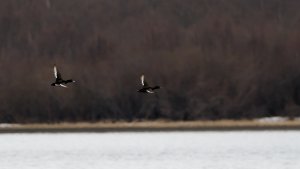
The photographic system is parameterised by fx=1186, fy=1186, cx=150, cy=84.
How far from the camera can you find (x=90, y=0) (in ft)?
342

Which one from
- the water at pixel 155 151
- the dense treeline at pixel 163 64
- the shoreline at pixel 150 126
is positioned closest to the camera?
the water at pixel 155 151

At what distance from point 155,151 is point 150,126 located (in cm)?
2778

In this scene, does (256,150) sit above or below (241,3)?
below

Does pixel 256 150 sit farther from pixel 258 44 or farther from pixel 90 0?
pixel 90 0

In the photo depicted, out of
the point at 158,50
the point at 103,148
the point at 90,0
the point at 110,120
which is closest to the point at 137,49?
the point at 158,50

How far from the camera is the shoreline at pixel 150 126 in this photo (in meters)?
77.1

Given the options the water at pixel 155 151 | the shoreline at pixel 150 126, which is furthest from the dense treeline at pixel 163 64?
the water at pixel 155 151

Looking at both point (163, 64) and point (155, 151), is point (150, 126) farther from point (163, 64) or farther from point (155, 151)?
point (155, 151)

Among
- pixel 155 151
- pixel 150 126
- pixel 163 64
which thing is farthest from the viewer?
pixel 163 64

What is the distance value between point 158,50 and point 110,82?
481 centimetres

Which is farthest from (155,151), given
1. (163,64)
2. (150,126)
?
(163,64)

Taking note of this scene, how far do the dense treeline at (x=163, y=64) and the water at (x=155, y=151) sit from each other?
40.4 ft

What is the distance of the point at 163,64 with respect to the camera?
85750 mm

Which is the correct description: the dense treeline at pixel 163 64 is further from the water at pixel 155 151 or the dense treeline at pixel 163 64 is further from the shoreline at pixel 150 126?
the water at pixel 155 151
